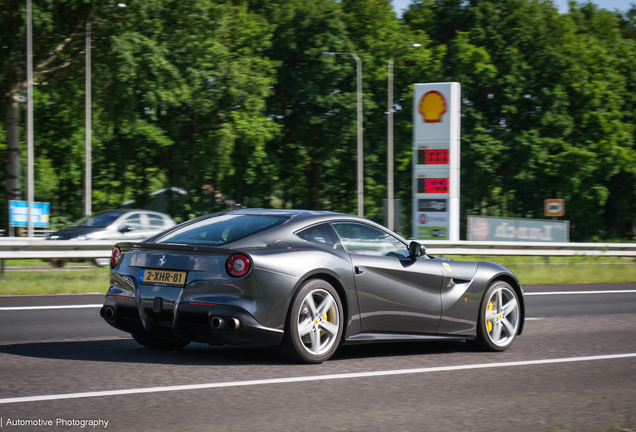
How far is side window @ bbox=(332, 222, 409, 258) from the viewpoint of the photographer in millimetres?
6792

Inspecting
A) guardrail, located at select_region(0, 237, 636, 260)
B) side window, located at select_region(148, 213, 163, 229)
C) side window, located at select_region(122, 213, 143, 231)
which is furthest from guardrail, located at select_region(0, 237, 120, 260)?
side window, located at select_region(148, 213, 163, 229)

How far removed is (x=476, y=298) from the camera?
7477 millimetres

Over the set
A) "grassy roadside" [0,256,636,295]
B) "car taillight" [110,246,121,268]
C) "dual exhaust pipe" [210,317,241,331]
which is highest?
"car taillight" [110,246,121,268]

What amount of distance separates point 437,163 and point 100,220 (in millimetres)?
11476

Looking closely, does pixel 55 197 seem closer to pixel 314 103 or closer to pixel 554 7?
pixel 314 103

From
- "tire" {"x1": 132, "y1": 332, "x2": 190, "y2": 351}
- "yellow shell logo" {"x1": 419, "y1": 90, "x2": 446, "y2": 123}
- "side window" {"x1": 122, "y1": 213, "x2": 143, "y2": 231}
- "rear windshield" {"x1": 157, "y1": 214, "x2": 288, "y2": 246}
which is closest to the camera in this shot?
"rear windshield" {"x1": 157, "y1": 214, "x2": 288, "y2": 246}

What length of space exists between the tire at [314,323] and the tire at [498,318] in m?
1.75

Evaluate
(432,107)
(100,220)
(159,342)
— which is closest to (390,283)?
(159,342)

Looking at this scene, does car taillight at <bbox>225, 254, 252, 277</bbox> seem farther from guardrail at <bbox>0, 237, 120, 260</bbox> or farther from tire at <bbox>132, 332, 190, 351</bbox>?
guardrail at <bbox>0, 237, 120, 260</bbox>

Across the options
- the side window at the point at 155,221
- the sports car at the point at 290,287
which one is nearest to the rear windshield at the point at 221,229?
the sports car at the point at 290,287

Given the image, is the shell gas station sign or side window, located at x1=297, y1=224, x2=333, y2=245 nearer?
side window, located at x1=297, y1=224, x2=333, y2=245

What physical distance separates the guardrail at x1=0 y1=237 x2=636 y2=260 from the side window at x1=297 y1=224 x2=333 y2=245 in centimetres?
988

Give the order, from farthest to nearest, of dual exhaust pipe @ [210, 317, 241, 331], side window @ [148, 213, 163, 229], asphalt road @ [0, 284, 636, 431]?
side window @ [148, 213, 163, 229] → dual exhaust pipe @ [210, 317, 241, 331] → asphalt road @ [0, 284, 636, 431]

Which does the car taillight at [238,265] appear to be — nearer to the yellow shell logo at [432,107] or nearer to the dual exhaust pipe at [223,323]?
the dual exhaust pipe at [223,323]
